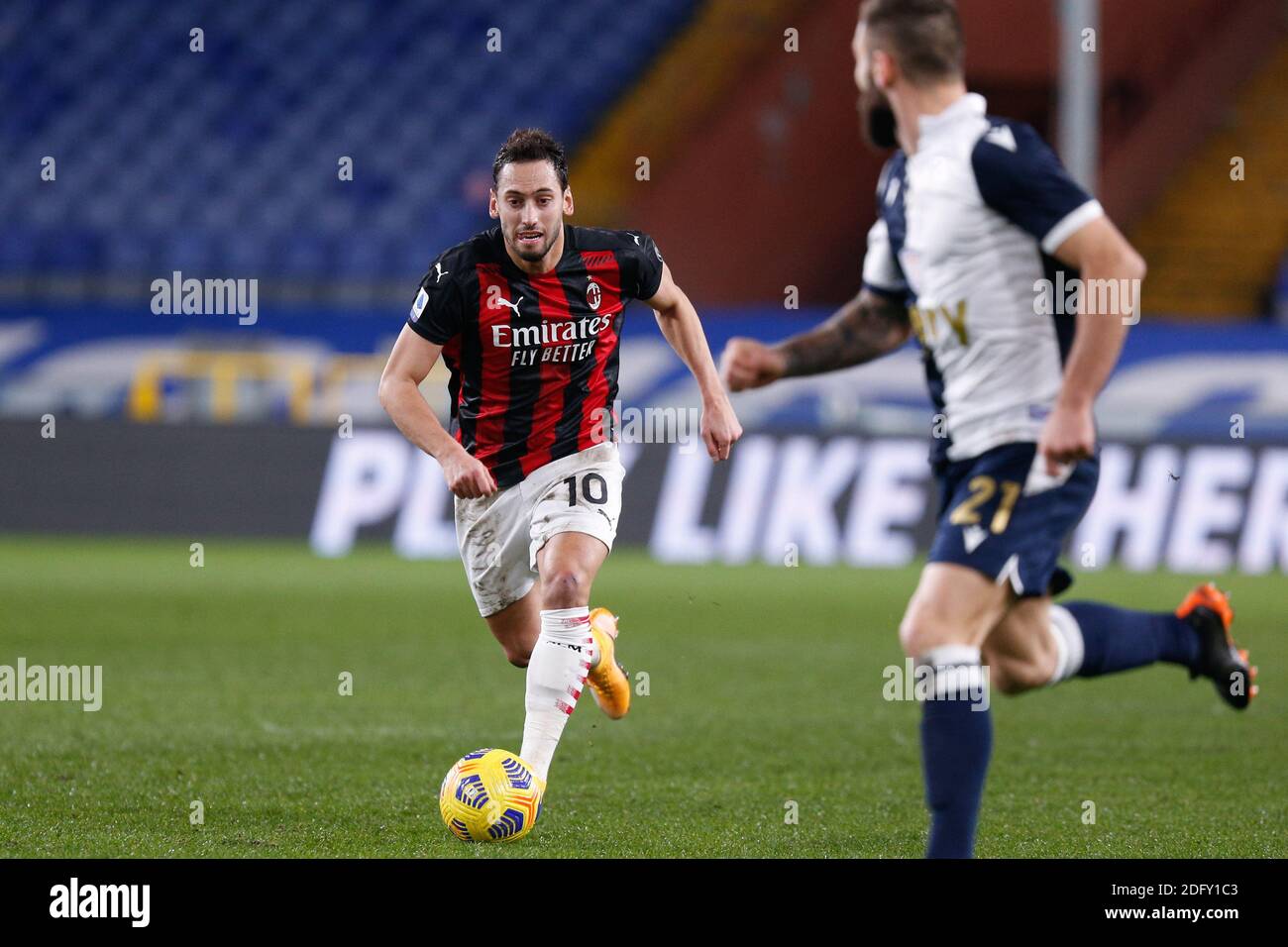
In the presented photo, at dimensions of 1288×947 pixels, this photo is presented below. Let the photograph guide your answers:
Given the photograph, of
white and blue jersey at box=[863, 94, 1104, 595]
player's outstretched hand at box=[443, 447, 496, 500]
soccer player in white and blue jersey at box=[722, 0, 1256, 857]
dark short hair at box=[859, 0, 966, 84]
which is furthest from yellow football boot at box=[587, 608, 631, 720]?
dark short hair at box=[859, 0, 966, 84]

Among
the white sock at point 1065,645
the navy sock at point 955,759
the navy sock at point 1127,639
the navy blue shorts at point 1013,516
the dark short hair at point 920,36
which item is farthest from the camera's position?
the navy sock at point 1127,639

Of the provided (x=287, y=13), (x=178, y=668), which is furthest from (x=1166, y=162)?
(x=178, y=668)

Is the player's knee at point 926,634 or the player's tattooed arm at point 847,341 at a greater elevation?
the player's tattooed arm at point 847,341

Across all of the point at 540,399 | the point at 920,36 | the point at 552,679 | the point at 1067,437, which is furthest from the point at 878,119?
the point at 552,679

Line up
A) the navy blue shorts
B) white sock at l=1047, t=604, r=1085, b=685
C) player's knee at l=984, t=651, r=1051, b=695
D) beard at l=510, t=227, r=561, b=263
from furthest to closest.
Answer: beard at l=510, t=227, r=561, b=263, white sock at l=1047, t=604, r=1085, b=685, player's knee at l=984, t=651, r=1051, b=695, the navy blue shorts

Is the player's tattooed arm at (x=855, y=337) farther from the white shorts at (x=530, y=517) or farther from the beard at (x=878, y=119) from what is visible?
the white shorts at (x=530, y=517)

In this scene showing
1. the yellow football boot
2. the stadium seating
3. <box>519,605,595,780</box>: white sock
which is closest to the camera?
<box>519,605,595,780</box>: white sock

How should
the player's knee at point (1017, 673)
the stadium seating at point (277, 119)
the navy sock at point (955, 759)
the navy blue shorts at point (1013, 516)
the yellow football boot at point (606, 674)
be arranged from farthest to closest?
the stadium seating at point (277, 119)
the yellow football boot at point (606, 674)
the player's knee at point (1017, 673)
the navy blue shorts at point (1013, 516)
the navy sock at point (955, 759)

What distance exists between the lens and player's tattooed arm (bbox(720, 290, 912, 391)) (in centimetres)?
488

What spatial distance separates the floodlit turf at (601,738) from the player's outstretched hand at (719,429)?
107 cm

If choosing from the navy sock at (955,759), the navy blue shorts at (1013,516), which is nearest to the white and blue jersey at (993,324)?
the navy blue shorts at (1013,516)

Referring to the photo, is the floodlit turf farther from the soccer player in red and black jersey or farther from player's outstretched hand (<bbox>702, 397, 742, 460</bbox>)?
player's outstretched hand (<bbox>702, 397, 742, 460</bbox>)

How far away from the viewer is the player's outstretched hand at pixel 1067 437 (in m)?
4.11

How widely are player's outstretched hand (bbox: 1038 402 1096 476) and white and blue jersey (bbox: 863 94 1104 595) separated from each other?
0.18 metres
